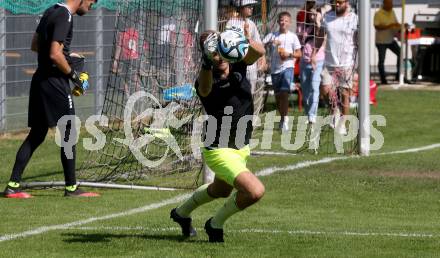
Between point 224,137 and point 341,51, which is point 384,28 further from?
point 224,137

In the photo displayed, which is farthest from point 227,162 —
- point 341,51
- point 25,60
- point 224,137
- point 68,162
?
point 25,60

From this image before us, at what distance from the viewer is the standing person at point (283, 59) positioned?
57.6 feet

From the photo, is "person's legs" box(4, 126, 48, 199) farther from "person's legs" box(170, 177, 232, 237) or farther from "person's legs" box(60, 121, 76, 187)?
"person's legs" box(170, 177, 232, 237)

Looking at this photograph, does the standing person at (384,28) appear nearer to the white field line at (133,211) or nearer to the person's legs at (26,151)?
the white field line at (133,211)

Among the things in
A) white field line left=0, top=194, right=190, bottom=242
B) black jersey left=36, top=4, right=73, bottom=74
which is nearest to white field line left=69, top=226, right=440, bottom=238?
white field line left=0, top=194, right=190, bottom=242

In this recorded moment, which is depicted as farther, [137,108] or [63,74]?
[137,108]

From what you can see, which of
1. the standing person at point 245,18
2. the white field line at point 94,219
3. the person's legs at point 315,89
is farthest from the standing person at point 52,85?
the person's legs at point 315,89

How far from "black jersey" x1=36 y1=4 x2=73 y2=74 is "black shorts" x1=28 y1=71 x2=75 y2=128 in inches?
4.0

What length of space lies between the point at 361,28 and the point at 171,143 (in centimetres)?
299

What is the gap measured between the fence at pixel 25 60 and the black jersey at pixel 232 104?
9208 millimetres

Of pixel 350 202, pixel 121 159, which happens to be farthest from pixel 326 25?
pixel 350 202

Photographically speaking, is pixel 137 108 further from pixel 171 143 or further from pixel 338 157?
pixel 338 157

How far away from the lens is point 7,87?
1755 cm

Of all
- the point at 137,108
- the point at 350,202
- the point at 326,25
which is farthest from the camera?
the point at 326,25
